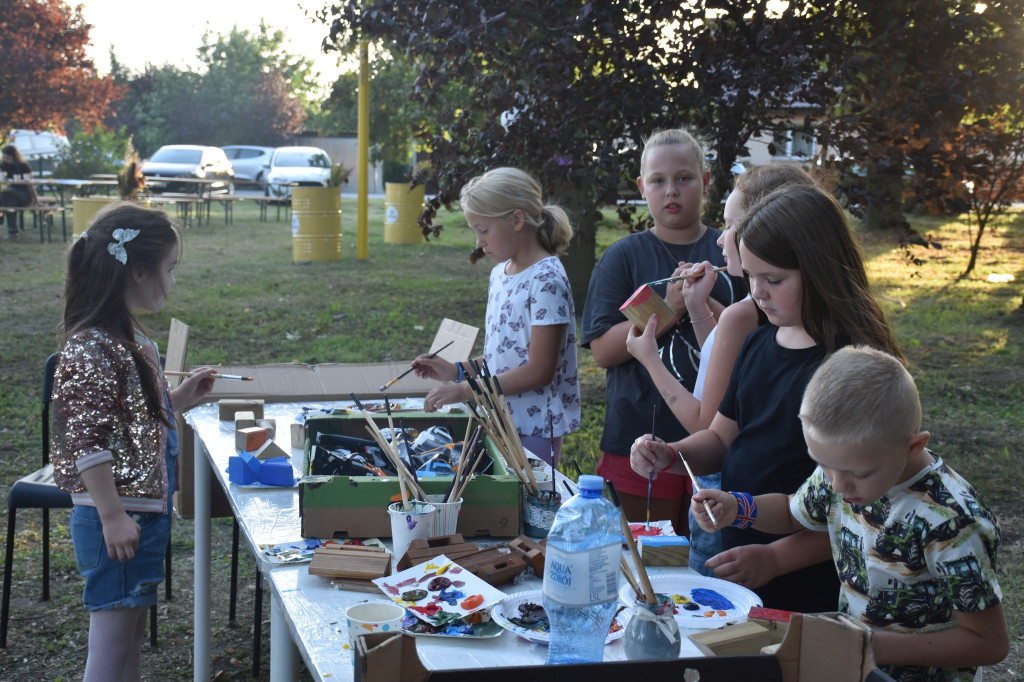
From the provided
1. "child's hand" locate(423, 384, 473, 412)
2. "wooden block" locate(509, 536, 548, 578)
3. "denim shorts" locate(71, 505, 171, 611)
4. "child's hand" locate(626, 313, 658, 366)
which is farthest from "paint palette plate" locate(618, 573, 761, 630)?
"denim shorts" locate(71, 505, 171, 611)

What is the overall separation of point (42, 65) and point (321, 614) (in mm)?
19151

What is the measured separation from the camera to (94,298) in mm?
2531

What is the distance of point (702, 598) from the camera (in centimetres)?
190

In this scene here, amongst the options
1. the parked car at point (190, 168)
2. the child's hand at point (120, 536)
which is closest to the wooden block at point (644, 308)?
the child's hand at point (120, 536)

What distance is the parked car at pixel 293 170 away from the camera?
2272cm

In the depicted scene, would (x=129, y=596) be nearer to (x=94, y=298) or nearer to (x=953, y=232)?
(x=94, y=298)

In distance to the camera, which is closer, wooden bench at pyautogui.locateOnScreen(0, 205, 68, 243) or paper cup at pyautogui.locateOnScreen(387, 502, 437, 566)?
paper cup at pyautogui.locateOnScreen(387, 502, 437, 566)

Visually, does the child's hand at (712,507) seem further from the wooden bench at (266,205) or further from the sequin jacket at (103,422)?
the wooden bench at (266,205)

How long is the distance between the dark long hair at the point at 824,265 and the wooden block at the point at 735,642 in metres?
0.70

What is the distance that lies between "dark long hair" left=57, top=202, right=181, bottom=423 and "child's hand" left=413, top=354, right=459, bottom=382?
88 centimetres

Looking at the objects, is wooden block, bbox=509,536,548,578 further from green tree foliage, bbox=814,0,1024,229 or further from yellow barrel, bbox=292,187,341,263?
yellow barrel, bbox=292,187,341,263

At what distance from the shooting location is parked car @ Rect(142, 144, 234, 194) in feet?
68.6

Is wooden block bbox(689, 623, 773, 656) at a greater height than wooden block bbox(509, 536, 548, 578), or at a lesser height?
greater

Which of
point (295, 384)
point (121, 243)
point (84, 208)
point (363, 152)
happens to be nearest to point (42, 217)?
point (84, 208)
